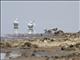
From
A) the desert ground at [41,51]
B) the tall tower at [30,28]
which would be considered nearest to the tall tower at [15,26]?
the tall tower at [30,28]

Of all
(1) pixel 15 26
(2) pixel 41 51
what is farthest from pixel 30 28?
(2) pixel 41 51

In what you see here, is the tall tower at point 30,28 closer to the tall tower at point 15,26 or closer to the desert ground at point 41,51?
the tall tower at point 15,26

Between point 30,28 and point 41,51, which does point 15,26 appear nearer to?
point 30,28

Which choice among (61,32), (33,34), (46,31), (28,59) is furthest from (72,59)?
(33,34)

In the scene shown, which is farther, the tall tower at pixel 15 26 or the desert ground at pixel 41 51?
the tall tower at pixel 15 26

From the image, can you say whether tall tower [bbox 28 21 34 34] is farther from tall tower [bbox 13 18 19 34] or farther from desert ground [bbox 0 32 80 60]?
desert ground [bbox 0 32 80 60]

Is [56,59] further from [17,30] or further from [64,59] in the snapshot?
[17,30]

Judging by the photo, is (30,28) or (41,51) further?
(30,28)

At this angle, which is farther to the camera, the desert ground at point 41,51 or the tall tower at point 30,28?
the tall tower at point 30,28

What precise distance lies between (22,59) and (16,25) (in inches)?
3195

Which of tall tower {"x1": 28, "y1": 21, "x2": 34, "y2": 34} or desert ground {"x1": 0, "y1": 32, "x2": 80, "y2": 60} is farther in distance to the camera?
tall tower {"x1": 28, "y1": 21, "x2": 34, "y2": 34}

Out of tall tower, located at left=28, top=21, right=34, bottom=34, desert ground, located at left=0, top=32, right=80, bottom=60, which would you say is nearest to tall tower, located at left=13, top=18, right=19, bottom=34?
tall tower, located at left=28, top=21, right=34, bottom=34

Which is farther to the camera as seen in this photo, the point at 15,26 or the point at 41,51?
the point at 15,26

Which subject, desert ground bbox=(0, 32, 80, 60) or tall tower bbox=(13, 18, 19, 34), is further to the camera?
tall tower bbox=(13, 18, 19, 34)
